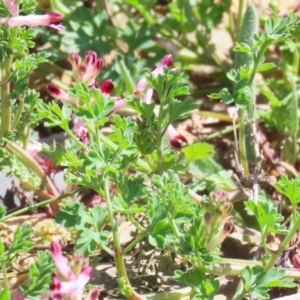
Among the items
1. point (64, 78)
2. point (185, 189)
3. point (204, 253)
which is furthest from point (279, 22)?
point (64, 78)

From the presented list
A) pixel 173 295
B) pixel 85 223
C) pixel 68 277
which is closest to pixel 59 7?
pixel 85 223

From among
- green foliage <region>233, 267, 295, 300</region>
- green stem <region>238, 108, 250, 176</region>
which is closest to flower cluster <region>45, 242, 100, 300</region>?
green foliage <region>233, 267, 295, 300</region>

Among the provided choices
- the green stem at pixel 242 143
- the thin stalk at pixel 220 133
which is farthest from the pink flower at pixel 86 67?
the thin stalk at pixel 220 133

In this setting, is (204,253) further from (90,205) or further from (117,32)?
(117,32)

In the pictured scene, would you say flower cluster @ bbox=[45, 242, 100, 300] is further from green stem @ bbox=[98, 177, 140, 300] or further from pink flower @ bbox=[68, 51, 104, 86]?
pink flower @ bbox=[68, 51, 104, 86]

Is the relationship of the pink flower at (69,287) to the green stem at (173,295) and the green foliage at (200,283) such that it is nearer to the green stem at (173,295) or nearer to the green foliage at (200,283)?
the green foliage at (200,283)


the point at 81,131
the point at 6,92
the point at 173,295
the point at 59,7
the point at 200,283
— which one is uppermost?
the point at 59,7

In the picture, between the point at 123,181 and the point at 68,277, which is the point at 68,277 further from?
the point at 123,181

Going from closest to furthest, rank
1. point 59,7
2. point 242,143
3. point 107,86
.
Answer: point 107,86 → point 242,143 → point 59,7
